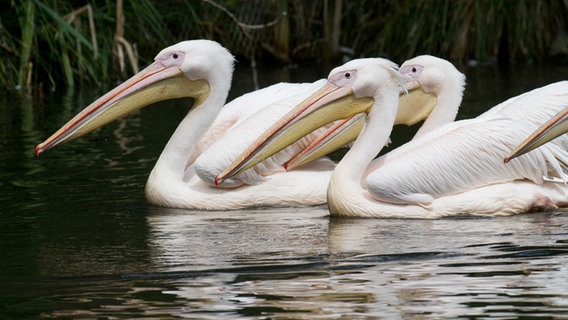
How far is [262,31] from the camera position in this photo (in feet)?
58.1

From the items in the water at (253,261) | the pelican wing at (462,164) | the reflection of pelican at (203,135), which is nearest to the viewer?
the water at (253,261)

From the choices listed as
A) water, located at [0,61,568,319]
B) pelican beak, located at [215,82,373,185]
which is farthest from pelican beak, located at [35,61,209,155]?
pelican beak, located at [215,82,373,185]

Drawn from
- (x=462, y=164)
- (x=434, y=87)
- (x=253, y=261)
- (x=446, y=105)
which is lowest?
(x=253, y=261)

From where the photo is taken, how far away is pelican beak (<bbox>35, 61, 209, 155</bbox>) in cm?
720

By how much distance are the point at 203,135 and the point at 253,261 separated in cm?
226

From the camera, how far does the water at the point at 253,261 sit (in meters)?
4.65

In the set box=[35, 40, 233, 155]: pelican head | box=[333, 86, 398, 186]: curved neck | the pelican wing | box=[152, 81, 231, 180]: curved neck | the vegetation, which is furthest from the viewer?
the vegetation

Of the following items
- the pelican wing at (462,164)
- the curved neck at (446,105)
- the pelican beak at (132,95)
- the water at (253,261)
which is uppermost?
the pelican beak at (132,95)

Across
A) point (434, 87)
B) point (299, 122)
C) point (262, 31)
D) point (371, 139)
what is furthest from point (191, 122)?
point (262, 31)

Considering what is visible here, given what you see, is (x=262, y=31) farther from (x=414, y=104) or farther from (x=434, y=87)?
(x=434, y=87)

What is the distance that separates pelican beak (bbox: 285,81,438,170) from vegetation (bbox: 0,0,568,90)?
6210 mm

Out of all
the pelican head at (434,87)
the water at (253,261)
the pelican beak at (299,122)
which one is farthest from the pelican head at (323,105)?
the pelican head at (434,87)

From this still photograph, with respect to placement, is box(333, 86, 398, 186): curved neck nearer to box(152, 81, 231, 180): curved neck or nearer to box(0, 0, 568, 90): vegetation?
box(152, 81, 231, 180): curved neck

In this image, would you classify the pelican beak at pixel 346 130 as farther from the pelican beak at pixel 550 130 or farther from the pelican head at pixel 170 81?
the pelican beak at pixel 550 130
